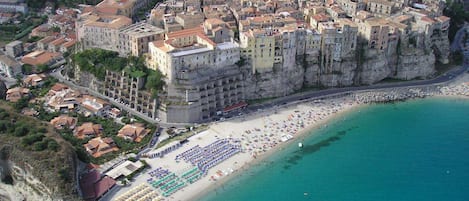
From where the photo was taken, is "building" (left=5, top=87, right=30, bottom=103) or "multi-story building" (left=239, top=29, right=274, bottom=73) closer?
"building" (left=5, top=87, right=30, bottom=103)

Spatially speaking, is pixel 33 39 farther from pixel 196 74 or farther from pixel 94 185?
pixel 94 185

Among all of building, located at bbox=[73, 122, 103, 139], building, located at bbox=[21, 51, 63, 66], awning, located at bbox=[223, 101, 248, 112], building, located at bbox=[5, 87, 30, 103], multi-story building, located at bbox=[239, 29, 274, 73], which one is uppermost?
multi-story building, located at bbox=[239, 29, 274, 73]

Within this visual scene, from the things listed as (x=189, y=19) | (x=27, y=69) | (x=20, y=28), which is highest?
(x=189, y=19)

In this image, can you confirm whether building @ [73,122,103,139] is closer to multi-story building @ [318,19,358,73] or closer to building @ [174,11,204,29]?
building @ [174,11,204,29]

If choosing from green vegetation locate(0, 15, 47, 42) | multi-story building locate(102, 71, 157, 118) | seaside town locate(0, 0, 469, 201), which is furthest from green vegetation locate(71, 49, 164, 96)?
green vegetation locate(0, 15, 47, 42)

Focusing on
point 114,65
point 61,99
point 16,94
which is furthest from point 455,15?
point 16,94

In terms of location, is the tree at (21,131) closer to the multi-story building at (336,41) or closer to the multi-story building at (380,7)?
the multi-story building at (336,41)

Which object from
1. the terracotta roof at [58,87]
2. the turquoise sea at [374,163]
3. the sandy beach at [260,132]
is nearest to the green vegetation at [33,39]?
the terracotta roof at [58,87]
